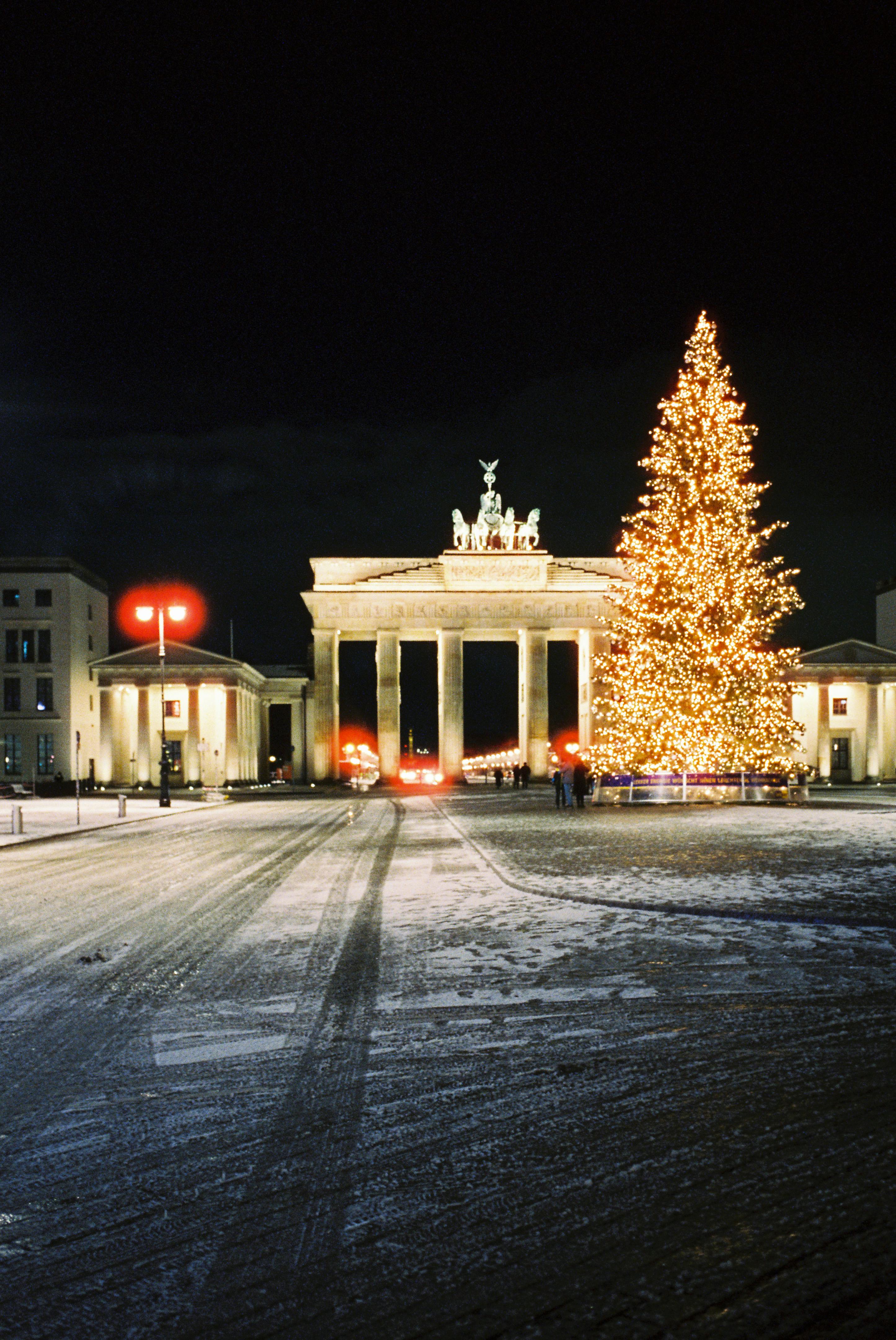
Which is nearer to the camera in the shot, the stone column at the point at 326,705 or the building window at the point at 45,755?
the building window at the point at 45,755

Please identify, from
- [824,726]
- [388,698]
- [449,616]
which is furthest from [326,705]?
[824,726]

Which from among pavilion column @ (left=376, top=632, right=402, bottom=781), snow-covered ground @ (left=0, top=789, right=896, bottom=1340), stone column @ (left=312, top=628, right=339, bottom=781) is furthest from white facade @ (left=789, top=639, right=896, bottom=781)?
snow-covered ground @ (left=0, top=789, right=896, bottom=1340)

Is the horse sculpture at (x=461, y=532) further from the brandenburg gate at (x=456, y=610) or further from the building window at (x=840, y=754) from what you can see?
the building window at (x=840, y=754)

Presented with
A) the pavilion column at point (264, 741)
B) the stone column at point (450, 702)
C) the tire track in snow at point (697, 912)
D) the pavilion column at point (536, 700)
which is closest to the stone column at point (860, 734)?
the pavilion column at point (536, 700)

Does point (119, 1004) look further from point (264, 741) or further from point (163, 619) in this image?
point (264, 741)

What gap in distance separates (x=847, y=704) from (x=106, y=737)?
57280 millimetres

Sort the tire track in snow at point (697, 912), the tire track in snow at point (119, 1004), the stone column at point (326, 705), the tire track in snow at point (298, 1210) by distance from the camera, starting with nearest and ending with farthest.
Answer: the tire track in snow at point (298, 1210), the tire track in snow at point (119, 1004), the tire track in snow at point (697, 912), the stone column at point (326, 705)

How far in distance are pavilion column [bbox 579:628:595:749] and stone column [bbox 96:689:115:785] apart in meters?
36.3

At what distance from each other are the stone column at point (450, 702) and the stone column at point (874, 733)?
30.7 meters

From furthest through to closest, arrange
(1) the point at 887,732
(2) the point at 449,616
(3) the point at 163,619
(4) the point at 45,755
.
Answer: (1) the point at 887,732
(2) the point at 449,616
(4) the point at 45,755
(3) the point at 163,619

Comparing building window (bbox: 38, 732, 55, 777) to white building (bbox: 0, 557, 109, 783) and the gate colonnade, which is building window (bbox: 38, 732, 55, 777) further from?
the gate colonnade

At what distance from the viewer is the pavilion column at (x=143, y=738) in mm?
88625

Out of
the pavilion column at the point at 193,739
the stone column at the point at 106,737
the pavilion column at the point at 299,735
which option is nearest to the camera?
the stone column at the point at 106,737

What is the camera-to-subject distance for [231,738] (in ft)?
294
